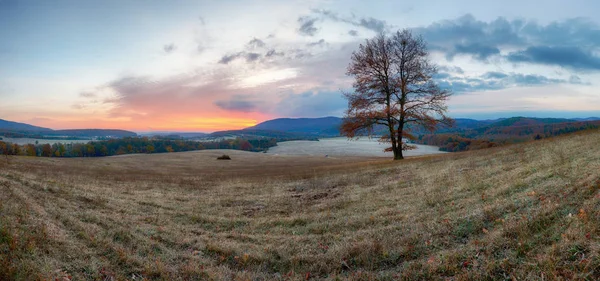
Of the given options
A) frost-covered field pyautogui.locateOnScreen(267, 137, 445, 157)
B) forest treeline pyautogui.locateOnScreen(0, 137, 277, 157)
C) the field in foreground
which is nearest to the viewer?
the field in foreground

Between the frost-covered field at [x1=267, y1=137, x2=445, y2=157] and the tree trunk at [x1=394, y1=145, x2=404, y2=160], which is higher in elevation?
the tree trunk at [x1=394, y1=145, x2=404, y2=160]

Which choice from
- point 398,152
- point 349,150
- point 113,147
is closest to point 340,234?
point 398,152

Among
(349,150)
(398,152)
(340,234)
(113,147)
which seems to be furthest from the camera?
(113,147)

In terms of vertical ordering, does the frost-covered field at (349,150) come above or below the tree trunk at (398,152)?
below

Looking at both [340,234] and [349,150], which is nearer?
[340,234]

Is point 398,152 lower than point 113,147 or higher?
lower

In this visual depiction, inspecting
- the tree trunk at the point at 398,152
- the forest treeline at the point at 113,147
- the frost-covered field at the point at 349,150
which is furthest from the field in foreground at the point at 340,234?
the forest treeline at the point at 113,147

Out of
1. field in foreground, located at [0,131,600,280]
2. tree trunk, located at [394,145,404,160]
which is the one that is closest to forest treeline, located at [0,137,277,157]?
tree trunk, located at [394,145,404,160]

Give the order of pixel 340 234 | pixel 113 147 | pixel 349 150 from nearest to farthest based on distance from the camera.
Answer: pixel 340 234 → pixel 349 150 → pixel 113 147

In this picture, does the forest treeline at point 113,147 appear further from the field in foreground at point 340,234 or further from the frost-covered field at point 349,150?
the field in foreground at point 340,234

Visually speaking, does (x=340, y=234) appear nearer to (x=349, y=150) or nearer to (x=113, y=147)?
(x=349, y=150)

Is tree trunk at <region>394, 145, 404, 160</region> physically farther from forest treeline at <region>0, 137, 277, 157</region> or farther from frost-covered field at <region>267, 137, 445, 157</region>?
forest treeline at <region>0, 137, 277, 157</region>

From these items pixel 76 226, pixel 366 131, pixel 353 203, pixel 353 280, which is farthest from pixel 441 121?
pixel 76 226

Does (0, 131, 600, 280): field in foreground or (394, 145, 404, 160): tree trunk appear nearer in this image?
(0, 131, 600, 280): field in foreground
